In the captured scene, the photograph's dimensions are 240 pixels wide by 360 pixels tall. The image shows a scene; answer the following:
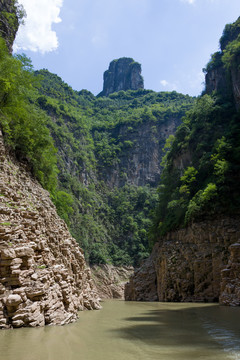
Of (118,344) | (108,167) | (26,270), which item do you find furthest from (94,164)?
(118,344)

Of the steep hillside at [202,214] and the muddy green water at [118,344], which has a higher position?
the steep hillside at [202,214]

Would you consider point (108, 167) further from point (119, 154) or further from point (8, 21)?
point (8, 21)

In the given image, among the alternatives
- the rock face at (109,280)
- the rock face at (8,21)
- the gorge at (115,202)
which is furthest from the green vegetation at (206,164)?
the rock face at (8,21)

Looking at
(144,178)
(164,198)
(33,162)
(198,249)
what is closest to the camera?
(33,162)

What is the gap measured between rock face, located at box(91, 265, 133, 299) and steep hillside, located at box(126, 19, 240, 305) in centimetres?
1604

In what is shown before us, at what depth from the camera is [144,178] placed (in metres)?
92.2

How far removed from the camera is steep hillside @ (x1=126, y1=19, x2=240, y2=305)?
24800 millimetres

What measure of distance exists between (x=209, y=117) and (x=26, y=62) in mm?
24280

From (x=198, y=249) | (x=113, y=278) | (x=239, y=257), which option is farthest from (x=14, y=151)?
(x=113, y=278)

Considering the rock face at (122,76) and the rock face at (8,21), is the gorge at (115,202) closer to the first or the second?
the rock face at (8,21)

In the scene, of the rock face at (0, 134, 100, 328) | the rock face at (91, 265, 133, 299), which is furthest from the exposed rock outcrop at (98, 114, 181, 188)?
the rock face at (0, 134, 100, 328)

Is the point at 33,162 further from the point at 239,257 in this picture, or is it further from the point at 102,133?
the point at 102,133

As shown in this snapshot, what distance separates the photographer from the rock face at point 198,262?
79.4ft

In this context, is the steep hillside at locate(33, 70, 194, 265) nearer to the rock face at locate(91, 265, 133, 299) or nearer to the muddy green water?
the rock face at locate(91, 265, 133, 299)
